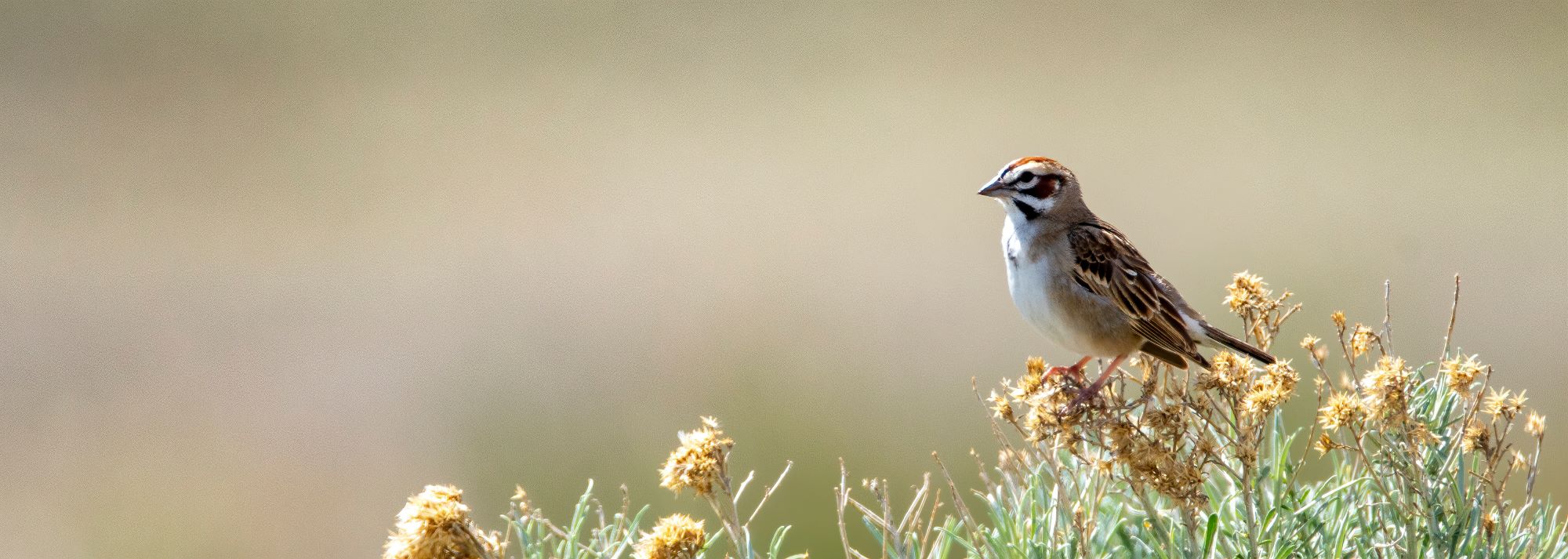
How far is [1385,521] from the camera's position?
7.39 ft

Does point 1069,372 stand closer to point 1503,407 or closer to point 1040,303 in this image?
point 1040,303

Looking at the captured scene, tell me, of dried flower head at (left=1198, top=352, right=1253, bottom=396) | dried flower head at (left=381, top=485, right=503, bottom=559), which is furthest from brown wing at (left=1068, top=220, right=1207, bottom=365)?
dried flower head at (left=381, top=485, right=503, bottom=559)

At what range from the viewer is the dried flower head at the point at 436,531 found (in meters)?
1.89

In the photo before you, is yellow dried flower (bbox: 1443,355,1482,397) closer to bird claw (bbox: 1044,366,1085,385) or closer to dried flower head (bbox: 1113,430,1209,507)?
dried flower head (bbox: 1113,430,1209,507)

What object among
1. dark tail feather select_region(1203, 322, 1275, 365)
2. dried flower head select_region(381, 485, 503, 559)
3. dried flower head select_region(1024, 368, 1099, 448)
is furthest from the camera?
dark tail feather select_region(1203, 322, 1275, 365)

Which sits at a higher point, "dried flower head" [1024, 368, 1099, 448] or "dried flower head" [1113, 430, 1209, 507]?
"dried flower head" [1024, 368, 1099, 448]

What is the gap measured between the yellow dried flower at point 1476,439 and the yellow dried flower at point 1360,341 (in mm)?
262

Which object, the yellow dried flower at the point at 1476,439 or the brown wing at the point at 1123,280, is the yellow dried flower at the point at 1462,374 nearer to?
the yellow dried flower at the point at 1476,439

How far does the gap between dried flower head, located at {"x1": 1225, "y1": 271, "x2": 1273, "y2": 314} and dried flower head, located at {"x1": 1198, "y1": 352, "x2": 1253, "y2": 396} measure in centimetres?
31

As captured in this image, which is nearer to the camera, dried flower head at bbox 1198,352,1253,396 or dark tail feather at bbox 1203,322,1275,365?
dried flower head at bbox 1198,352,1253,396

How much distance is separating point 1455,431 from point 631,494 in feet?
19.7

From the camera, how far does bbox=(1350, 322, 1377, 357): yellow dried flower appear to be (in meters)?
2.32

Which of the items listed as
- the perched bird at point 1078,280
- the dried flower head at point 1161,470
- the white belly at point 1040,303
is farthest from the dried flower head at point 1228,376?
the white belly at point 1040,303

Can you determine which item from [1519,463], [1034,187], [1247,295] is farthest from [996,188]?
[1519,463]
